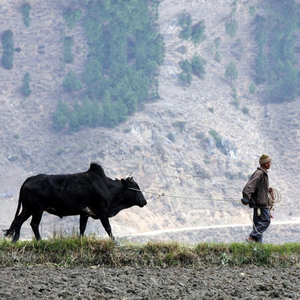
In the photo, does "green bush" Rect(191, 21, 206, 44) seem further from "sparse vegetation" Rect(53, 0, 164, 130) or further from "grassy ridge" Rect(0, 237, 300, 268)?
"grassy ridge" Rect(0, 237, 300, 268)

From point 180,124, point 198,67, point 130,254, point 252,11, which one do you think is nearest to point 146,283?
point 130,254

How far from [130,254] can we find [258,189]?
2.77 metres

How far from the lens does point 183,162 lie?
307 ft

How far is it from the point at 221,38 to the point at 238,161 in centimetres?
3011

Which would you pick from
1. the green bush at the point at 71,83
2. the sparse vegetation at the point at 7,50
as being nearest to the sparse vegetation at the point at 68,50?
the green bush at the point at 71,83

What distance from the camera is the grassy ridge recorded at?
1168 centimetres

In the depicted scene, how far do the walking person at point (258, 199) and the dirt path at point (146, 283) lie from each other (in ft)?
6.56

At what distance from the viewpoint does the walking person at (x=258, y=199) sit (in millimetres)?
13242

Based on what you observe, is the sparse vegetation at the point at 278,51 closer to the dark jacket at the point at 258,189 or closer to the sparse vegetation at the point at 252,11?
the sparse vegetation at the point at 252,11

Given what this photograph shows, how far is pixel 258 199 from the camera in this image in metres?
13.3

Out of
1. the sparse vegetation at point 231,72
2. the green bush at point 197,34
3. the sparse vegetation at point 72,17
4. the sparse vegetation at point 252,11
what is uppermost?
the sparse vegetation at point 252,11

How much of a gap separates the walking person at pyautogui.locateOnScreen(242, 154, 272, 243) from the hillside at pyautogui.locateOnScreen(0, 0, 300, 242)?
6529cm

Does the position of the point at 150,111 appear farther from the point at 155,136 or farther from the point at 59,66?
the point at 59,66

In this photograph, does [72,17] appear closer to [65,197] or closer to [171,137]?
[171,137]
